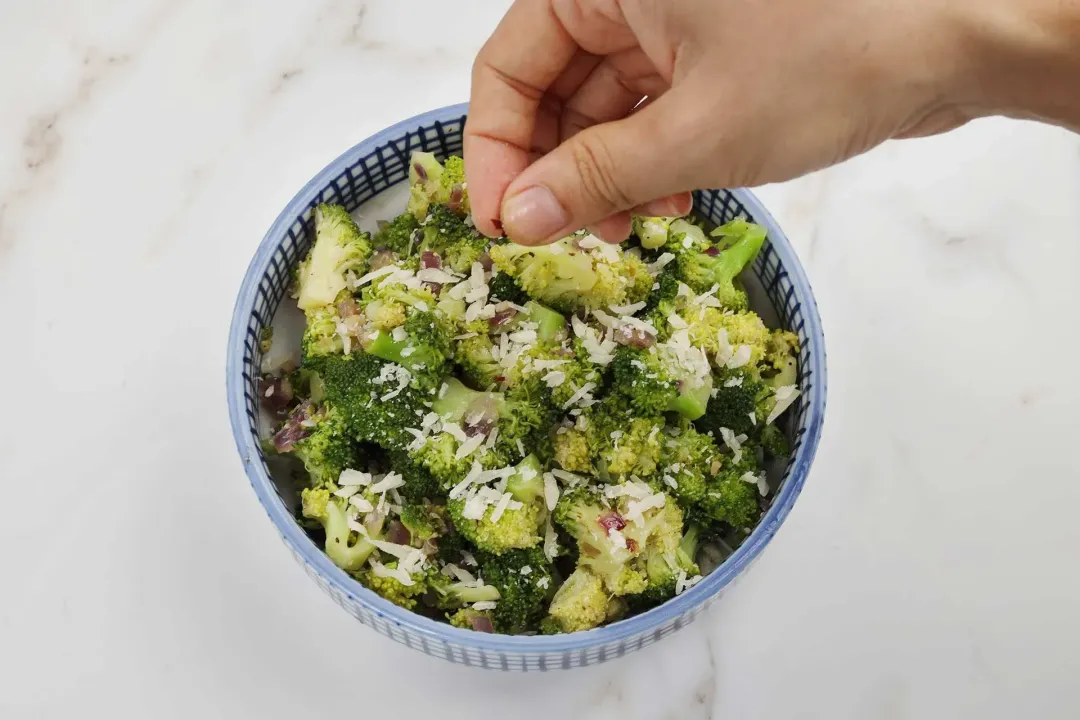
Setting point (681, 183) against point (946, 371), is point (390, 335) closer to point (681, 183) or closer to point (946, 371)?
point (681, 183)

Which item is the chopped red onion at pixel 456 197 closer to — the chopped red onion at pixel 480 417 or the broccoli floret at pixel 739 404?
the chopped red onion at pixel 480 417

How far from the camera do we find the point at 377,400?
134 cm

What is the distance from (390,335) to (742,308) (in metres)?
0.60

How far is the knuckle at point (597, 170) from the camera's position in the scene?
1114mm

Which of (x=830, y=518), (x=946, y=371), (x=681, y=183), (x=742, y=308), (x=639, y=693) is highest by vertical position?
(x=681, y=183)

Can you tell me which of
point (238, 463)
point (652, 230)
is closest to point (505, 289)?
point (652, 230)

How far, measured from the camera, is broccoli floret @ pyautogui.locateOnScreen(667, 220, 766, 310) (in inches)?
58.2

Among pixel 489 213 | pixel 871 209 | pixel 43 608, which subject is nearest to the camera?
pixel 489 213

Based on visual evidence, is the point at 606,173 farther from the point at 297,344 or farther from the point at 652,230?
the point at 297,344

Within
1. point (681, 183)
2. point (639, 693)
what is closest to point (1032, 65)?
point (681, 183)

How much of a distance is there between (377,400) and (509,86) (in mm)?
534

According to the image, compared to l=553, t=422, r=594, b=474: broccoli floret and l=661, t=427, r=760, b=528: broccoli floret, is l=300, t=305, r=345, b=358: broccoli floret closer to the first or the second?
l=553, t=422, r=594, b=474: broccoli floret

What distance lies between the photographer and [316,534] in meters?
1.41

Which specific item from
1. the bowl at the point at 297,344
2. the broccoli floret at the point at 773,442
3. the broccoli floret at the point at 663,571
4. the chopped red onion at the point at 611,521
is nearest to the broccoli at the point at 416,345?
the bowl at the point at 297,344
